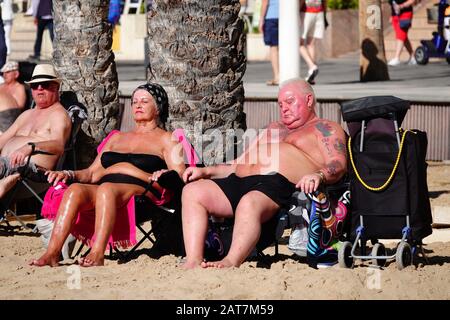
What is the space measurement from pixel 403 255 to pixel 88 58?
4.29 m

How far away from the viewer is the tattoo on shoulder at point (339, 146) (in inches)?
283

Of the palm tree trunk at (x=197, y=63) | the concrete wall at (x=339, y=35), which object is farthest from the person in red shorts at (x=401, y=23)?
the palm tree trunk at (x=197, y=63)

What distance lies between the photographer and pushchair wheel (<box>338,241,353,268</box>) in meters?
7.00

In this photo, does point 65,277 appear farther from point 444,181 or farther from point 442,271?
point 444,181

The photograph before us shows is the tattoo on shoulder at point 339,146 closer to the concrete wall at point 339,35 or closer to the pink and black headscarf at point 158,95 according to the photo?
the pink and black headscarf at point 158,95

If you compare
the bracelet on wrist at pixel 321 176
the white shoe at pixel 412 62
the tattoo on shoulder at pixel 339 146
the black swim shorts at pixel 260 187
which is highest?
the tattoo on shoulder at pixel 339 146

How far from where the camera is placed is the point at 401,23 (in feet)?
63.8

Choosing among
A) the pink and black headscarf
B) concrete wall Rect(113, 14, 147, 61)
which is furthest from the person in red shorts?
the pink and black headscarf

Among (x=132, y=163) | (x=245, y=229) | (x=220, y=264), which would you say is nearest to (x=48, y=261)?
(x=132, y=163)

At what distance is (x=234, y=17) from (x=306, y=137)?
1.97m

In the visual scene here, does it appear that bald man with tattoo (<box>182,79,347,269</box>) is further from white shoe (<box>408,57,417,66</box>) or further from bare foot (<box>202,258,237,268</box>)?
white shoe (<box>408,57,417,66</box>)

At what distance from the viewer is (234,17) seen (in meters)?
9.02

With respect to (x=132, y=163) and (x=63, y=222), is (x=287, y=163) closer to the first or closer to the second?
(x=132, y=163)

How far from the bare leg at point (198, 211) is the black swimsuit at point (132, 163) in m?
0.43
